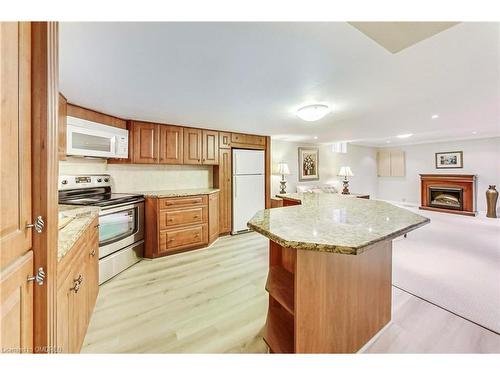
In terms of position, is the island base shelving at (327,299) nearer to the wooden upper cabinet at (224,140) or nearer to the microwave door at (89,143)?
the microwave door at (89,143)

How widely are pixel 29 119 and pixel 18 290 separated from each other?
60cm

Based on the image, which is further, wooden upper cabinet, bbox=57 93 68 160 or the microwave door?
the microwave door

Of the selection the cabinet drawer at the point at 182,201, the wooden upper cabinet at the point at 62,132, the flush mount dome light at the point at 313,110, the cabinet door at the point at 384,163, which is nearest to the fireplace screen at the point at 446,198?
the cabinet door at the point at 384,163

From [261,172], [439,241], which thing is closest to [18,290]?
[261,172]

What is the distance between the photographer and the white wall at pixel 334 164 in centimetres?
519

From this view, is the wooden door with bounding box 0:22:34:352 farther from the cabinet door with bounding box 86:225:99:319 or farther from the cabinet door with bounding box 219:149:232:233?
the cabinet door with bounding box 219:149:232:233

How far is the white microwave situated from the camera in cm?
231

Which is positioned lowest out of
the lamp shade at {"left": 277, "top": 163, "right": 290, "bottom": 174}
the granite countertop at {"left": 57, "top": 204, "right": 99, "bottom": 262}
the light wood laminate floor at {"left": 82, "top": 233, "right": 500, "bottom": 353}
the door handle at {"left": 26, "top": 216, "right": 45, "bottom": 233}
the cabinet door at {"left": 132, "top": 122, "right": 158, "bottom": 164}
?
the light wood laminate floor at {"left": 82, "top": 233, "right": 500, "bottom": 353}

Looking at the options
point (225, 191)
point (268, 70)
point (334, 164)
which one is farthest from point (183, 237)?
point (334, 164)

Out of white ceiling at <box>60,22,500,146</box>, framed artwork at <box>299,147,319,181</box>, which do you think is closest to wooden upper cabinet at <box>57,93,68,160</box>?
white ceiling at <box>60,22,500,146</box>

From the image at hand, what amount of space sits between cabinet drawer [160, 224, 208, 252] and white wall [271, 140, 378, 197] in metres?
2.28

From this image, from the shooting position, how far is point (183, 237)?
318cm
